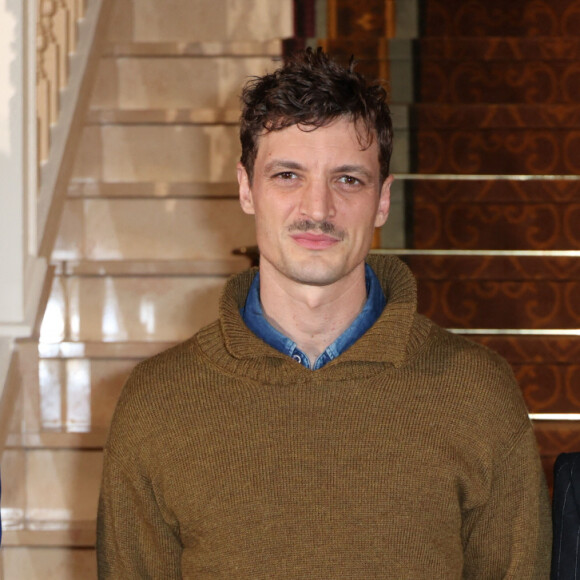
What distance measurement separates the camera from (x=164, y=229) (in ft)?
9.46

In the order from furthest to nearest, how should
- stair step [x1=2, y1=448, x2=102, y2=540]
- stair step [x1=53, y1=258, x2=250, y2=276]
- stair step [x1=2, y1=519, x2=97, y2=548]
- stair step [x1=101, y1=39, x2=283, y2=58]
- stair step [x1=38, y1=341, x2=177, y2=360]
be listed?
stair step [x1=101, y1=39, x2=283, y2=58] < stair step [x1=53, y1=258, x2=250, y2=276] < stair step [x1=38, y1=341, x2=177, y2=360] < stair step [x1=2, y1=448, x2=102, y2=540] < stair step [x1=2, y1=519, x2=97, y2=548]

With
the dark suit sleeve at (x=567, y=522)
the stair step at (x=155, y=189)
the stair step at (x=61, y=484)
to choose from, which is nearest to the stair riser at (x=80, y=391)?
the stair step at (x=61, y=484)

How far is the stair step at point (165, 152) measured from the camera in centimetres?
299

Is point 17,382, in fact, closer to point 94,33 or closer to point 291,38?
point 94,33

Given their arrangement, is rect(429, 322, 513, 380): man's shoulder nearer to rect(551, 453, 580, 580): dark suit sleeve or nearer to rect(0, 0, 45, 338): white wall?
rect(551, 453, 580, 580): dark suit sleeve

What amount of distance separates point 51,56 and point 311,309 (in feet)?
4.80

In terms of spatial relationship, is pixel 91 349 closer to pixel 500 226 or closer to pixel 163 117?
pixel 163 117

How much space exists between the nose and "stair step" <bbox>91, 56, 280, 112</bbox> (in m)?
1.71

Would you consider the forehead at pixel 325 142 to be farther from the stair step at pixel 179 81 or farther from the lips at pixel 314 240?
the stair step at pixel 179 81

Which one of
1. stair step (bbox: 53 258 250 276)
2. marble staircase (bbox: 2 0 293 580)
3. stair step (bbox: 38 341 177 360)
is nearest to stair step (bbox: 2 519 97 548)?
marble staircase (bbox: 2 0 293 580)

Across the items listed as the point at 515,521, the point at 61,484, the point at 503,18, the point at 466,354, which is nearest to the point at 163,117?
the point at 61,484

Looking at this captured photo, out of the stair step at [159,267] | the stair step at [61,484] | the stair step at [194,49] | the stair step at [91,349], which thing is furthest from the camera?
the stair step at [194,49]

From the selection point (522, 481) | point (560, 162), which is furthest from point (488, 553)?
point (560, 162)

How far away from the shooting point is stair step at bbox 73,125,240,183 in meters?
2.99
